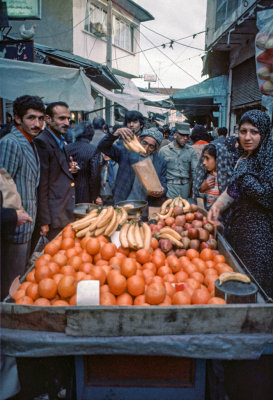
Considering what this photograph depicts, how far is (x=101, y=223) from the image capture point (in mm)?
2752

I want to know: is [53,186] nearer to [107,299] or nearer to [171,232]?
[171,232]

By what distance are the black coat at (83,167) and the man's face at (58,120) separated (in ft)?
3.76

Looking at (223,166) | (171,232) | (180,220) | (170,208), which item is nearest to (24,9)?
(223,166)

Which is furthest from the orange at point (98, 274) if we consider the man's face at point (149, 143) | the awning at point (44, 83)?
the awning at point (44, 83)

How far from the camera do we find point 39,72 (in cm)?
562

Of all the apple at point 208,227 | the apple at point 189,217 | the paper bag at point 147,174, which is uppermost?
the paper bag at point 147,174

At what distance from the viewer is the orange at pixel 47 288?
1877 mm

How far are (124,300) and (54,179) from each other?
2.09 metres

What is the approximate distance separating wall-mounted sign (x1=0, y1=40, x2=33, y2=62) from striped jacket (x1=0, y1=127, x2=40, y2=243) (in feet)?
14.1

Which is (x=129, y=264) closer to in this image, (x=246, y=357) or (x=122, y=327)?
(x=122, y=327)

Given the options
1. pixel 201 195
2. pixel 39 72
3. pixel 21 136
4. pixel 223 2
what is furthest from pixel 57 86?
pixel 223 2

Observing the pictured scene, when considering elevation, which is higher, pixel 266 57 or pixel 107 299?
pixel 266 57

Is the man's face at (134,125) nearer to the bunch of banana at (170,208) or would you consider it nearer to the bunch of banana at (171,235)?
the bunch of banana at (170,208)

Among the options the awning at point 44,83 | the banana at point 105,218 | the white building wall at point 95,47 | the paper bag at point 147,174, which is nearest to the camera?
the banana at point 105,218
